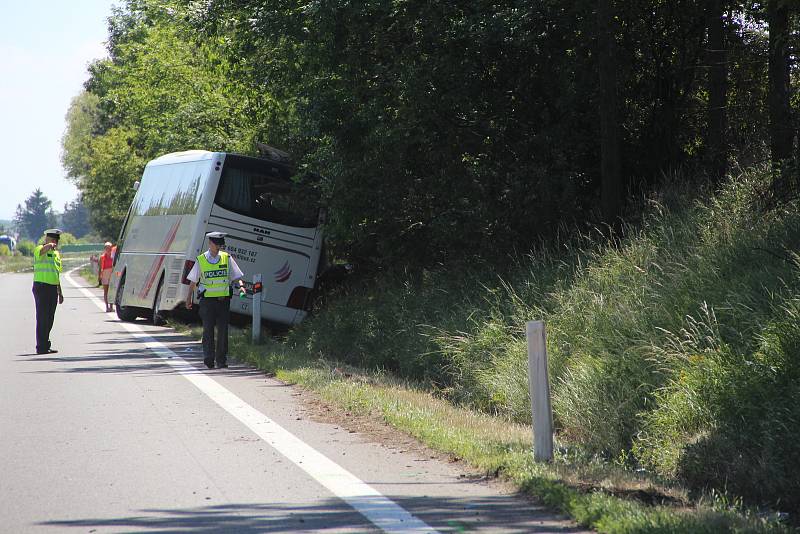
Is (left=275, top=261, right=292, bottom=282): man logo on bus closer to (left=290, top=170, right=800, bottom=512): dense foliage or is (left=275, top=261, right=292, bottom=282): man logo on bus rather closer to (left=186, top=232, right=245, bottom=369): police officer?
(left=290, top=170, right=800, bottom=512): dense foliage

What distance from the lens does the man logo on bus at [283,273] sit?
21891mm

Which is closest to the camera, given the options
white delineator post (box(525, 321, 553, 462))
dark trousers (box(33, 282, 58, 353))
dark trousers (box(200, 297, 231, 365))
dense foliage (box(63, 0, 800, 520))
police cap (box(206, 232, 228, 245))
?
white delineator post (box(525, 321, 553, 462))

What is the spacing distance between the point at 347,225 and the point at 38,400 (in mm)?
7913

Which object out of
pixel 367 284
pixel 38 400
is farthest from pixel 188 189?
pixel 38 400

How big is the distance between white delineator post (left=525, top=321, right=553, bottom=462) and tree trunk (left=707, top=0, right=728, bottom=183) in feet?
26.8

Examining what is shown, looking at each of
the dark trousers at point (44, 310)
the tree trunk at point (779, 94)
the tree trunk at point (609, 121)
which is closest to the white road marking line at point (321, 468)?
the dark trousers at point (44, 310)

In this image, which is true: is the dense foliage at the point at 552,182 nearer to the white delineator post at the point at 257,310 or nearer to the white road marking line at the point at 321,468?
the white delineator post at the point at 257,310

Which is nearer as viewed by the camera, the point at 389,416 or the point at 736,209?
the point at 389,416

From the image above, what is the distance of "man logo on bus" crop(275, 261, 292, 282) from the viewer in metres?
21.9

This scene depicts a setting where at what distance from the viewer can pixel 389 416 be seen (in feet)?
32.9

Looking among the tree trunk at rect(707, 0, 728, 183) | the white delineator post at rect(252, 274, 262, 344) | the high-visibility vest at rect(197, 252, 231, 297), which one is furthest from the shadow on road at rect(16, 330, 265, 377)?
the tree trunk at rect(707, 0, 728, 183)

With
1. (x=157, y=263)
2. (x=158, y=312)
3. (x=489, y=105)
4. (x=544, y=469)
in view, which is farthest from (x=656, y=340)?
(x=158, y=312)

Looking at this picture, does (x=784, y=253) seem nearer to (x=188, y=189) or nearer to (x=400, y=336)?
(x=400, y=336)

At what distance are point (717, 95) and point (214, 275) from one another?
285 inches
